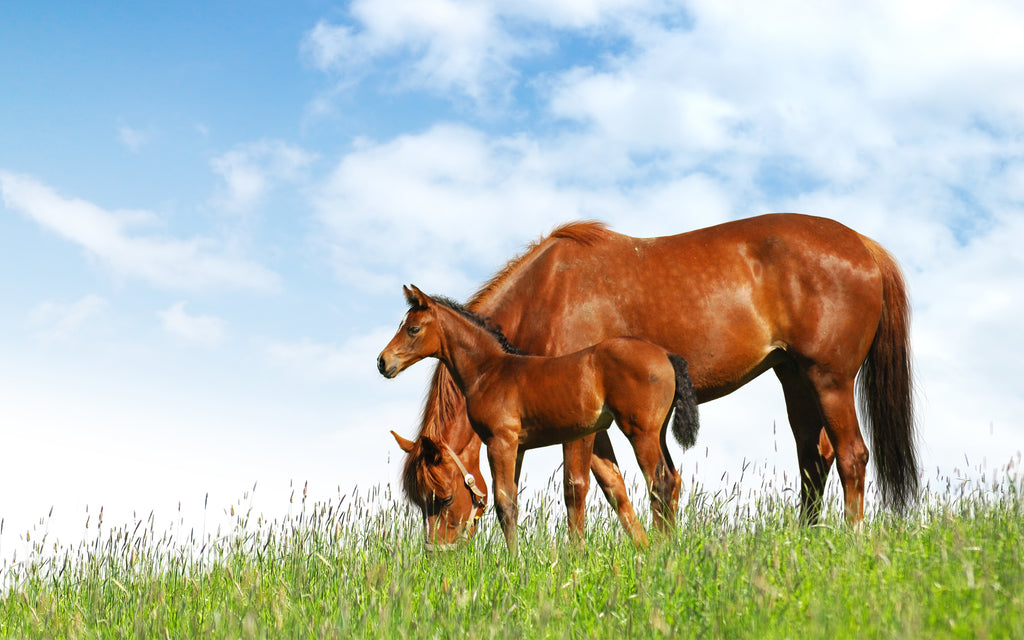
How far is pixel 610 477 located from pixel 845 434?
7.14ft

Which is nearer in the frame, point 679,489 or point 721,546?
point 721,546

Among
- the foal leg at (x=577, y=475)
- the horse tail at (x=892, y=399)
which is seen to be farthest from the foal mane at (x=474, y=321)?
the horse tail at (x=892, y=399)

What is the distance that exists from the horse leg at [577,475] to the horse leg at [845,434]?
2331 millimetres

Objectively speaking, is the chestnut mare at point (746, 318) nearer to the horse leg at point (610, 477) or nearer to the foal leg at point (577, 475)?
the horse leg at point (610, 477)

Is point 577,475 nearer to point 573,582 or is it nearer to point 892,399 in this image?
point 573,582

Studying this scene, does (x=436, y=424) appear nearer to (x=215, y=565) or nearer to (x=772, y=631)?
(x=215, y=565)

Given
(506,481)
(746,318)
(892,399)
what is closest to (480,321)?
(506,481)

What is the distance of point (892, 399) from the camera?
823cm

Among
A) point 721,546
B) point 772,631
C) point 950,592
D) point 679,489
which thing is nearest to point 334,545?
point 679,489

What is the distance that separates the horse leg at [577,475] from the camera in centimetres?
679

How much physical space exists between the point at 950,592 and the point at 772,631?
954 millimetres

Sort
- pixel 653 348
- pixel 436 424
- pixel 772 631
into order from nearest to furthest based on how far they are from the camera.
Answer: pixel 772 631
pixel 653 348
pixel 436 424

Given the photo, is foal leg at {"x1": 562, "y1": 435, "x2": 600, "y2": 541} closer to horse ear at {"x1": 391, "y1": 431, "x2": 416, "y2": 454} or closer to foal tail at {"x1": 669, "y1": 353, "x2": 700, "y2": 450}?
foal tail at {"x1": 669, "y1": 353, "x2": 700, "y2": 450}

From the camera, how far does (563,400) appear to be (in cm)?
631
